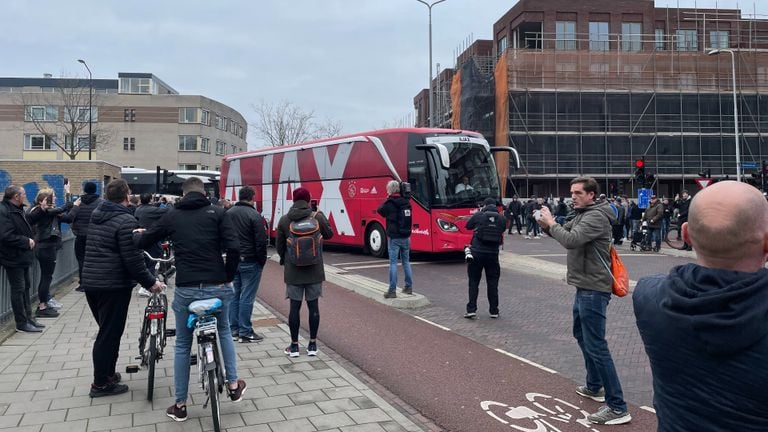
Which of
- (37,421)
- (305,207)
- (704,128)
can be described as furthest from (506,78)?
(37,421)

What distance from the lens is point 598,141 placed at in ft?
Result: 125

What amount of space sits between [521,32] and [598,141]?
10.8 meters

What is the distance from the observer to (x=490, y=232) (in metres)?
8.12

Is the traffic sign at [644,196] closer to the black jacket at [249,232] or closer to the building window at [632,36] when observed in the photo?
the black jacket at [249,232]

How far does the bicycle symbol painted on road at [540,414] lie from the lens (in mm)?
4357

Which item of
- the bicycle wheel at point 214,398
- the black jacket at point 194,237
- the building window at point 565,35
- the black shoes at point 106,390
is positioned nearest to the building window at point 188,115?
the building window at point 565,35

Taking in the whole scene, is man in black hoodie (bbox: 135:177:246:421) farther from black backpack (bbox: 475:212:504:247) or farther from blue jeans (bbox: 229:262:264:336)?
black backpack (bbox: 475:212:504:247)

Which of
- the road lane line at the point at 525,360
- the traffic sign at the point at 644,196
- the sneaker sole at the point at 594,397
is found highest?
the traffic sign at the point at 644,196

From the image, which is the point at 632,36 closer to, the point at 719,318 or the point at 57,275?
the point at 57,275

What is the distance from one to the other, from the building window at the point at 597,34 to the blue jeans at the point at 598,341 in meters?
41.5

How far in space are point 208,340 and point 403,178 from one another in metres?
11.1

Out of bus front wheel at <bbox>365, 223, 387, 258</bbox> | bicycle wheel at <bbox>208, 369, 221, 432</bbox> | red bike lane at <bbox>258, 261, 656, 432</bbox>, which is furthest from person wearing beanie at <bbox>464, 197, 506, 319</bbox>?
bus front wheel at <bbox>365, 223, 387, 258</bbox>

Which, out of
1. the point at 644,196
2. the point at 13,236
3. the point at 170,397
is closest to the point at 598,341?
the point at 170,397

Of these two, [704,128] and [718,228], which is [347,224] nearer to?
[718,228]
